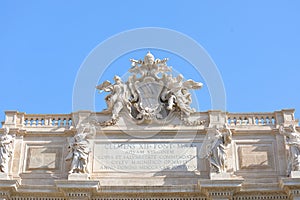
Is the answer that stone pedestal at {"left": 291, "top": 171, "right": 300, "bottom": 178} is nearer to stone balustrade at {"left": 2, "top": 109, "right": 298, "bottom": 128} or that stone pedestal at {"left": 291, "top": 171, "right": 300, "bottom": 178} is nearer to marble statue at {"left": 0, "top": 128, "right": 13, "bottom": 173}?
stone balustrade at {"left": 2, "top": 109, "right": 298, "bottom": 128}

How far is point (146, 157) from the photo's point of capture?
21312mm

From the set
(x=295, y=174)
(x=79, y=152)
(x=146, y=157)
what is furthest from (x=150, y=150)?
(x=295, y=174)

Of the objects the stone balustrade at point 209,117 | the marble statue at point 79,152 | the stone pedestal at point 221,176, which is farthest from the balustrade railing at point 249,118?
the marble statue at point 79,152

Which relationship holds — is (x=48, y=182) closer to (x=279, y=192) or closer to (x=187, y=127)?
(x=187, y=127)

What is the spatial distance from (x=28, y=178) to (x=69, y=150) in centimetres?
168

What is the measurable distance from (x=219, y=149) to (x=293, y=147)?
8.16 ft

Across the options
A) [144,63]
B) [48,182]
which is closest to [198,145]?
[144,63]

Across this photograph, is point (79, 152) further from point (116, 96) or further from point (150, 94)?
point (150, 94)

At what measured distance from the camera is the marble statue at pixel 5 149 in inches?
814

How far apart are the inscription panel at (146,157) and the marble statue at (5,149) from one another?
2.96 meters

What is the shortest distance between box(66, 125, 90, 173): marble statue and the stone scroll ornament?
1046 mm

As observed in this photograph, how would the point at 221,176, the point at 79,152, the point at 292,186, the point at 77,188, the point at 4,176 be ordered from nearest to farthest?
1. the point at 292,186
2. the point at 77,188
3. the point at 221,176
4. the point at 4,176
5. the point at 79,152

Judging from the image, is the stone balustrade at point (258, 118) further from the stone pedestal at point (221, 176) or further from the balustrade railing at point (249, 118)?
the stone pedestal at point (221, 176)

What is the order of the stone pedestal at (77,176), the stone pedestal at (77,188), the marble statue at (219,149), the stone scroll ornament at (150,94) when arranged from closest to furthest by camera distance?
the stone pedestal at (77,188)
the stone pedestal at (77,176)
the marble statue at (219,149)
the stone scroll ornament at (150,94)
